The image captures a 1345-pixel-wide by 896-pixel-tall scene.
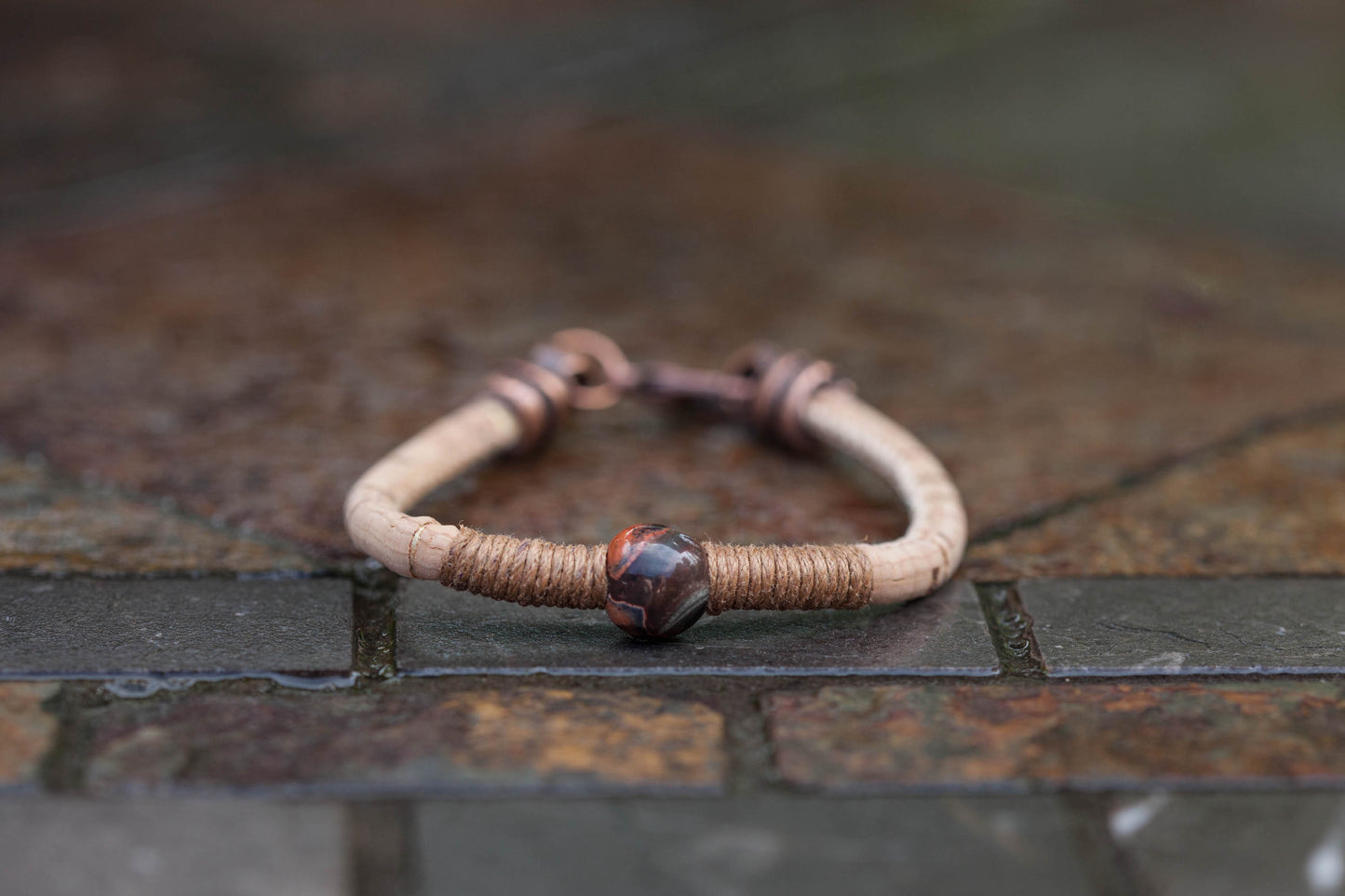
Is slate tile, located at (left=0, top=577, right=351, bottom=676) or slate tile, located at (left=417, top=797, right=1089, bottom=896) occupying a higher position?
slate tile, located at (left=0, top=577, right=351, bottom=676)

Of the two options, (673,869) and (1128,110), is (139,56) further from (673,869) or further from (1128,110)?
(673,869)

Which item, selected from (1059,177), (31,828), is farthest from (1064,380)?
(31,828)

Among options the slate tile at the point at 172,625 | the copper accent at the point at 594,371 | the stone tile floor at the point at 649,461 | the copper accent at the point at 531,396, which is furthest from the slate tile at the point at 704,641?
the copper accent at the point at 594,371

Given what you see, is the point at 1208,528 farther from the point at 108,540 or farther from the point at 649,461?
the point at 108,540

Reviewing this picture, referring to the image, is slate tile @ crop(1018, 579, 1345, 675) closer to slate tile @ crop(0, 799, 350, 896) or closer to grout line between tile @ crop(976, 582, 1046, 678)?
grout line between tile @ crop(976, 582, 1046, 678)

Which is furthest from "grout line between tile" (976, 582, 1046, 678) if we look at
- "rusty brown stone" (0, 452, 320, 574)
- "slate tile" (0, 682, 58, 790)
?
"slate tile" (0, 682, 58, 790)

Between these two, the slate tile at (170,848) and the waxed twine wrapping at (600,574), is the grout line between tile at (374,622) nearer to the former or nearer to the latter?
the waxed twine wrapping at (600,574)
